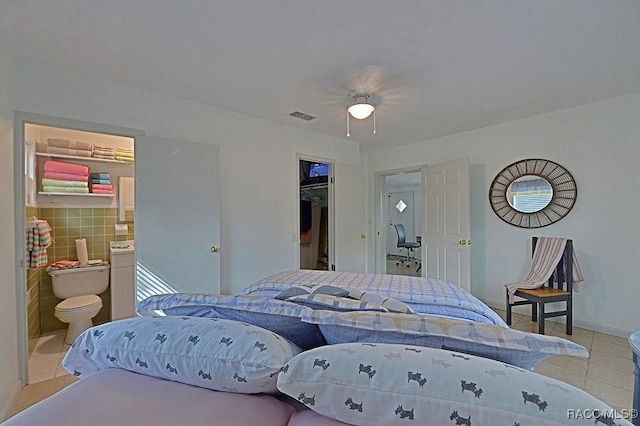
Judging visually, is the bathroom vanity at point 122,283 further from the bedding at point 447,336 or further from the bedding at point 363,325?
the bedding at point 447,336

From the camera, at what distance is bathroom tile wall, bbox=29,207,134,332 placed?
317cm

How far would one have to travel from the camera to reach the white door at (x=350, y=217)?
4.37 m

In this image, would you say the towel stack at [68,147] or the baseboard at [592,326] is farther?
the towel stack at [68,147]

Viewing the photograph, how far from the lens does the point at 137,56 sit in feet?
7.12

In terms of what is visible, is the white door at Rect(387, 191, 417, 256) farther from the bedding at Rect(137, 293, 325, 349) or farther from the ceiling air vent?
the bedding at Rect(137, 293, 325, 349)

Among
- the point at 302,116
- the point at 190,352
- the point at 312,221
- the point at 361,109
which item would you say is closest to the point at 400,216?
the point at 312,221

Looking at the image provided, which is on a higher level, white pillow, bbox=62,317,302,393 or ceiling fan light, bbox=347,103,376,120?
ceiling fan light, bbox=347,103,376,120

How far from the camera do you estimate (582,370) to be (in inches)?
90.7

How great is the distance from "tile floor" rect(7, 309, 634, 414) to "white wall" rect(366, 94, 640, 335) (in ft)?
1.33

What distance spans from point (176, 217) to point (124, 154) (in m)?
1.38

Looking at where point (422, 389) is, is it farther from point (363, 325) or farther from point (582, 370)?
point (582, 370)

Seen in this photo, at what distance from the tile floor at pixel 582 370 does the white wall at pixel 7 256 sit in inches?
6.5

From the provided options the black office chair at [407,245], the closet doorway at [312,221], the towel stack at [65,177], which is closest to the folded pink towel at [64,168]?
the towel stack at [65,177]

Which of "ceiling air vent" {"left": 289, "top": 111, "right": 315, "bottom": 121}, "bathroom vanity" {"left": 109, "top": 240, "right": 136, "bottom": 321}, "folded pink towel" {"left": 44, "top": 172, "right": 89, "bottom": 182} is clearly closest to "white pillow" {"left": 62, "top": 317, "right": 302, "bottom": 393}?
"bathroom vanity" {"left": 109, "top": 240, "right": 136, "bottom": 321}
